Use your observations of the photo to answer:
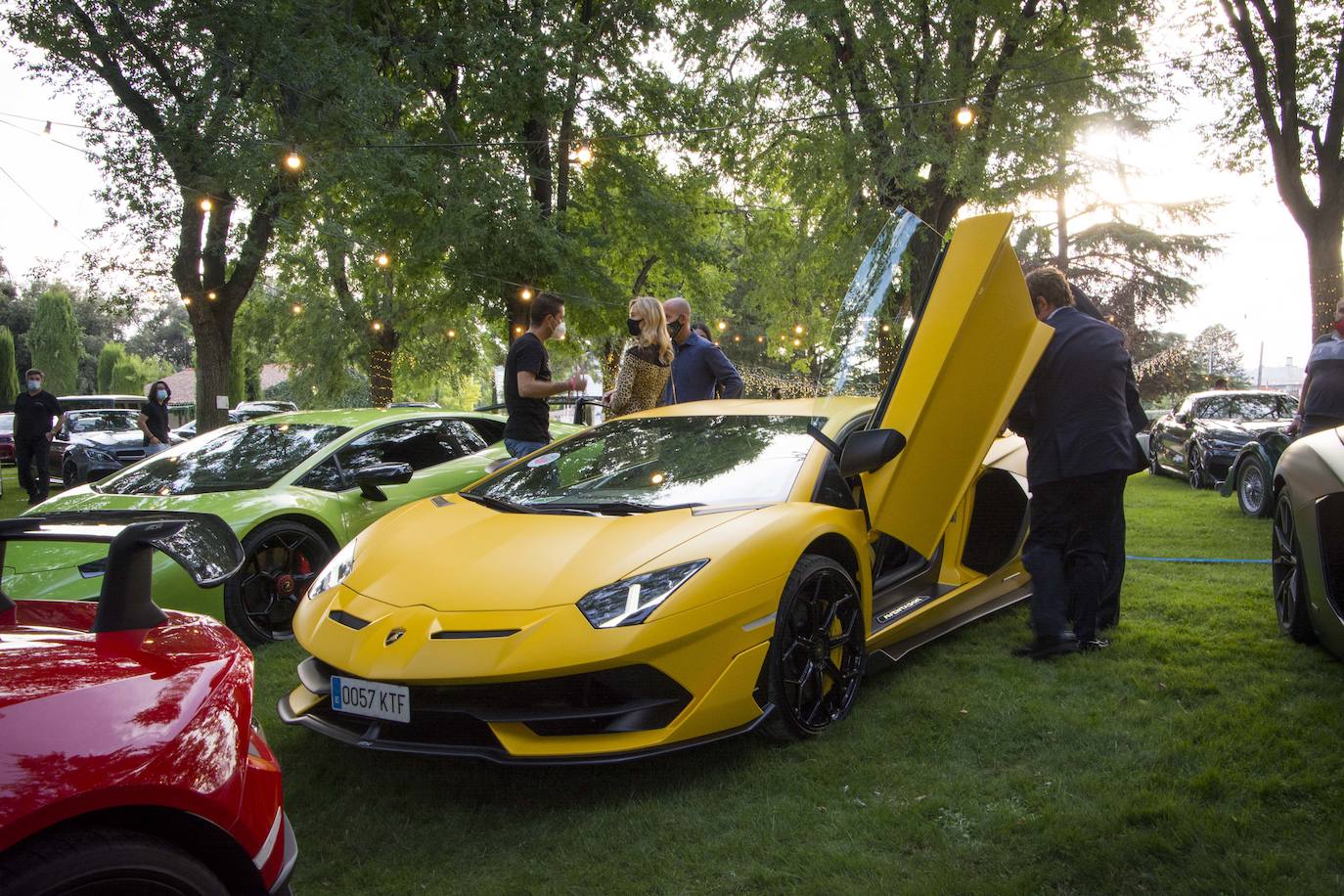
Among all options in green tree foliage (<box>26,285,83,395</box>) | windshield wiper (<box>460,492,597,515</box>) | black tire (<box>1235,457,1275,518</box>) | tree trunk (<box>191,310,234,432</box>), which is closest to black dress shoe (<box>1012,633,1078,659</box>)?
windshield wiper (<box>460,492,597,515</box>)

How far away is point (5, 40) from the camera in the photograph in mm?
14844

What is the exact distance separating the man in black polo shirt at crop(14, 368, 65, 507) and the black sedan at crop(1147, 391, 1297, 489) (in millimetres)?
14084

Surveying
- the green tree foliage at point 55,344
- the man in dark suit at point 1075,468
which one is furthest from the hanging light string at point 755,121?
the green tree foliage at point 55,344

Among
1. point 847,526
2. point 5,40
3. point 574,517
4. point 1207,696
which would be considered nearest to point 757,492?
point 847,526

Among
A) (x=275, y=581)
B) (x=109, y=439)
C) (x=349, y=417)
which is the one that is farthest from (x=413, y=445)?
(x=109, y=439)

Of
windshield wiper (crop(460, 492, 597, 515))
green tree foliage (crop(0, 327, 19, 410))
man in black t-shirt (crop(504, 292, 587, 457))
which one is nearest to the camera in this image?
windshield wiper (crop(460, 492, 597, 515))

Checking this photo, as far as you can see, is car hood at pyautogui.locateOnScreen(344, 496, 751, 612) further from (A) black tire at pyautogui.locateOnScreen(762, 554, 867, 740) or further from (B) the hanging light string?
(B) the hanging light string

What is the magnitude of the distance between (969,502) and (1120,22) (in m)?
14.5

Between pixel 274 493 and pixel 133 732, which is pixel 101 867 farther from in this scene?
pixel 274 493

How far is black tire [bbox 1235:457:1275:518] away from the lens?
877 centimetres

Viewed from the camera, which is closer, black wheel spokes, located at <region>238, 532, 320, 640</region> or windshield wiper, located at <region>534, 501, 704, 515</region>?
windshield wiper, located at <region>534, 501, 704, 515</region>

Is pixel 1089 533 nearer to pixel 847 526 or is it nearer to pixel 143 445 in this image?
pixel 847 526

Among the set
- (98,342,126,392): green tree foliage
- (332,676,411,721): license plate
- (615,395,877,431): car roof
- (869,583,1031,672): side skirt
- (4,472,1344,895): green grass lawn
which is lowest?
(4,472,1344,895): green grass lawn

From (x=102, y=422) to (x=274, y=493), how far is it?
48.7ft
